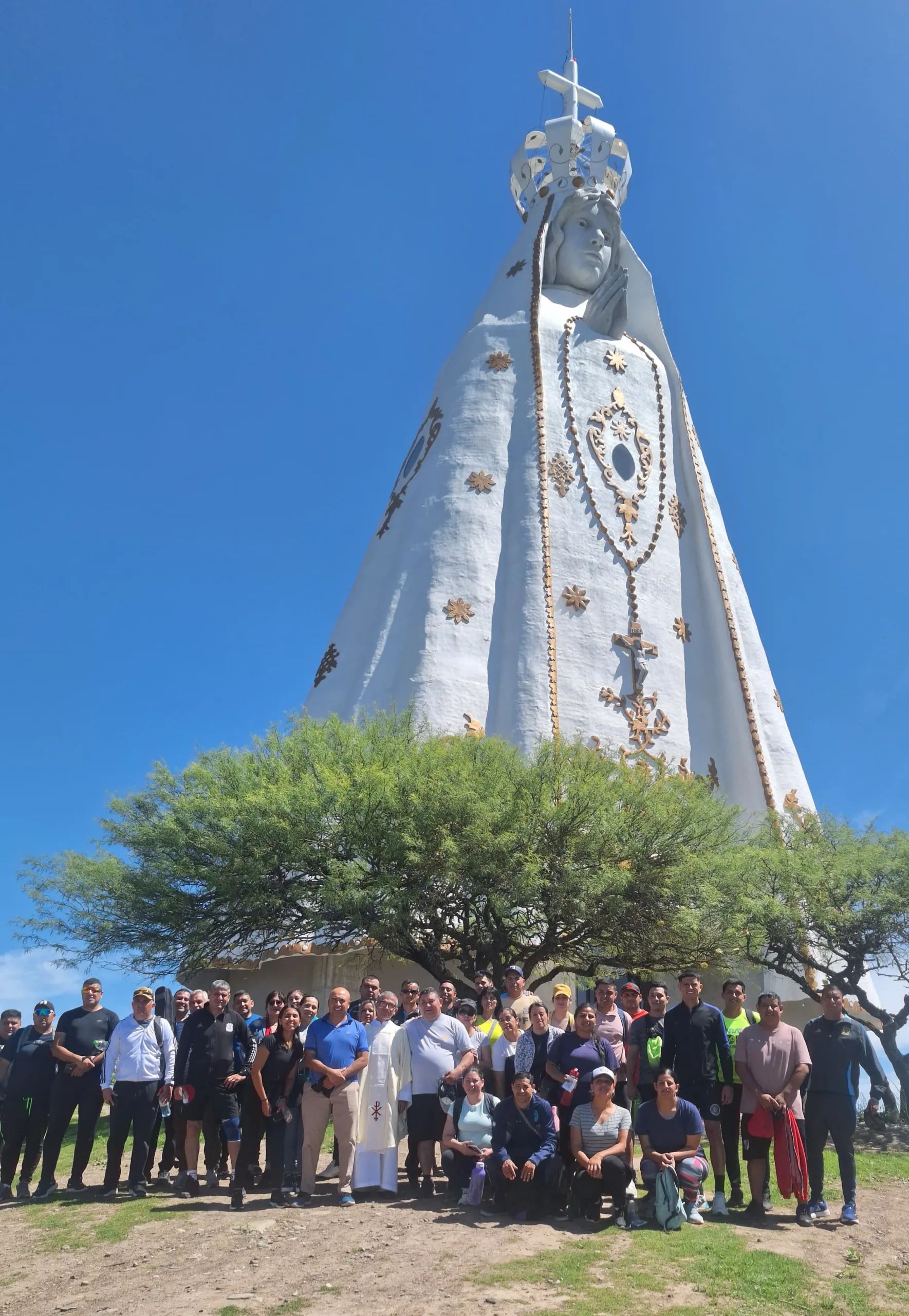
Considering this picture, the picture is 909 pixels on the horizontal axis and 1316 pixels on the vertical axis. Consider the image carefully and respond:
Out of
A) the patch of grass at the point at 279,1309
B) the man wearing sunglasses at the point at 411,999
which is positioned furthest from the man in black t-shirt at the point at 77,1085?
the patch of grass at the point at 279,1309

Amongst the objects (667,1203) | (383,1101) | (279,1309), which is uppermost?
(383,1101)

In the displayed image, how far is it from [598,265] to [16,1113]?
2193 centimetres

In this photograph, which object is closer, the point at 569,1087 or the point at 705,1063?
the point at 569,1087

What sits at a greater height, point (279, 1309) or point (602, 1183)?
point (602, 1183)

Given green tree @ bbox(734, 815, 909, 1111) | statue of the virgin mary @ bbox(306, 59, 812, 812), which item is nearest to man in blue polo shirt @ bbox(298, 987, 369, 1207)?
green tree @ bbox(734, 815, 909, 1111)

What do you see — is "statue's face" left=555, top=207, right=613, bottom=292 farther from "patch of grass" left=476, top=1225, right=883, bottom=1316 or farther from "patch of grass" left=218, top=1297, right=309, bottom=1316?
"patch of grass" left=218, top=1297, right=309, bottom=1316

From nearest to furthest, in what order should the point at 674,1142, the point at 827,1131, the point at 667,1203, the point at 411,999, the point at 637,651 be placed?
1. the point at 667,1203
2. the point at 674,1142
3. the point at 827,1131
4. the point at 411,999
5. the point at 637,651

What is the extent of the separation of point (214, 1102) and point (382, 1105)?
1.27 m

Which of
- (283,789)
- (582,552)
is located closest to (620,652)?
(582,552)

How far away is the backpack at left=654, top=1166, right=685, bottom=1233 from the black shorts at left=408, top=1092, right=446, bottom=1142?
1.65 metres

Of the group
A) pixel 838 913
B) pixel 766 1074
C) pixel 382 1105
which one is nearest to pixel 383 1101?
pixel 382 1105

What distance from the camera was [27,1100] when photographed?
7.93 metres

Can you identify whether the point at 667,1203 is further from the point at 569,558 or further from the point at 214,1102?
the point at 569,558

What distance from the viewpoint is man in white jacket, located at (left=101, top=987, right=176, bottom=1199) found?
7609mm
